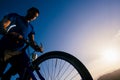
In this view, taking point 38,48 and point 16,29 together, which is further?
point 16,29

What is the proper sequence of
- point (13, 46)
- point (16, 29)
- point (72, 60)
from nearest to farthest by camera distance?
point (72, 60) → point (13, 46) → point (16, 29)

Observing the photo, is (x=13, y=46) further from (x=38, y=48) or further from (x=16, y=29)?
(x=38, y=48)

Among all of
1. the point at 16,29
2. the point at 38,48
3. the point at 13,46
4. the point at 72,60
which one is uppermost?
the point at 16,29

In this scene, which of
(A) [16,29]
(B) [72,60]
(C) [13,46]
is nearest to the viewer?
(B) [72,60]

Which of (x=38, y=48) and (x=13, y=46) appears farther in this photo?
(x=13, y=46)

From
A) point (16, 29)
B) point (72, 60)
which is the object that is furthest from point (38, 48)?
point (72, 60)

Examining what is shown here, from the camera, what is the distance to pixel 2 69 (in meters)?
4.56

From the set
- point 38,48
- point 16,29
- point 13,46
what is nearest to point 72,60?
point 38,48

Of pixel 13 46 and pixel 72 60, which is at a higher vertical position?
A: pixel 13 46

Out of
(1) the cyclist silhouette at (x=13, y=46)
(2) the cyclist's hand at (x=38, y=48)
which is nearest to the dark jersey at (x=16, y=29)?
(1) the cyclist silhouette at (x=13, y=46)

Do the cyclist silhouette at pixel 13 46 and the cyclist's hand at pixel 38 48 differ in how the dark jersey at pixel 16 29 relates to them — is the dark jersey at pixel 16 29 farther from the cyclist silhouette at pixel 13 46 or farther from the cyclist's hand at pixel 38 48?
the cyclist's hand at pixel 38 48

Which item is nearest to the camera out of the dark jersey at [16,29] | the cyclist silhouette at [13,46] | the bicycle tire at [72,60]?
the bicycle tire at [72,60]

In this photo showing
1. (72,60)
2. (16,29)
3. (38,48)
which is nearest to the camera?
(72,60)

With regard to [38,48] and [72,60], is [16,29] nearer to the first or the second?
[38,48]
